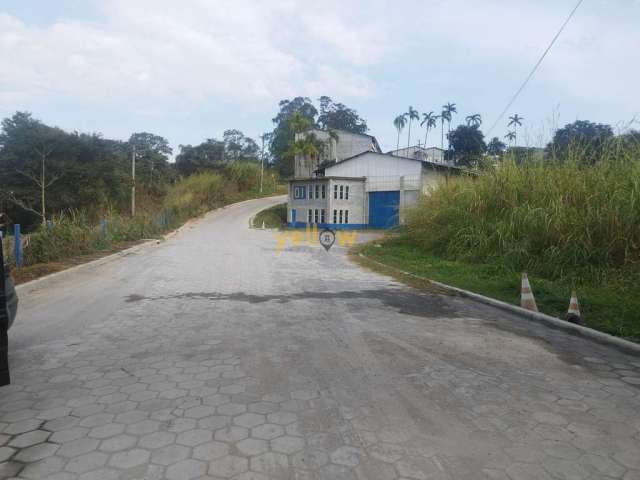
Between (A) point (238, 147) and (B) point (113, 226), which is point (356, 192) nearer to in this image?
(B) point (113, 226)

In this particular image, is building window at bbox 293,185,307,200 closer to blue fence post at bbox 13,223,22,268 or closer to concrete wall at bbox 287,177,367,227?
concrete wall at bbox 287,177,367,227

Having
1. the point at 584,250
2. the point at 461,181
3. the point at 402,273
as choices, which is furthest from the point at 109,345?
the point at 461,181

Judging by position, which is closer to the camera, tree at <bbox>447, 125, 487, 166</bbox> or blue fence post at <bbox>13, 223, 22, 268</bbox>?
blue fence post at <bbox>13, 223, 22, 268</bbox>

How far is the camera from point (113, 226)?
18797 millimetres

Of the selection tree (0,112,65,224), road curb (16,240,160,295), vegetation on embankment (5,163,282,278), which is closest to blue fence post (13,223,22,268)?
vegetation on embankment (5,163,282,278)

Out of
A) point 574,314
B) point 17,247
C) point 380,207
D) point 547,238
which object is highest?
point 380,207

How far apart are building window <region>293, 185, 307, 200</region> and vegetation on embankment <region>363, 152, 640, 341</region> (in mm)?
23318

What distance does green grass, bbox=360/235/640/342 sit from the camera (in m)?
6.49

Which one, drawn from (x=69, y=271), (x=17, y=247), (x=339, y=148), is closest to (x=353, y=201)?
(x=339, y=148)

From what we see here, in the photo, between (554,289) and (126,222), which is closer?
(554,289)

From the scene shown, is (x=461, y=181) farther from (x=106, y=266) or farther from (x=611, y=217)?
(x=106, y=266)

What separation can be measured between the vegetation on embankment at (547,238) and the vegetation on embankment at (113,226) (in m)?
9.80

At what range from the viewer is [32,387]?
3.94m

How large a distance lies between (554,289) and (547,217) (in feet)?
8.88
